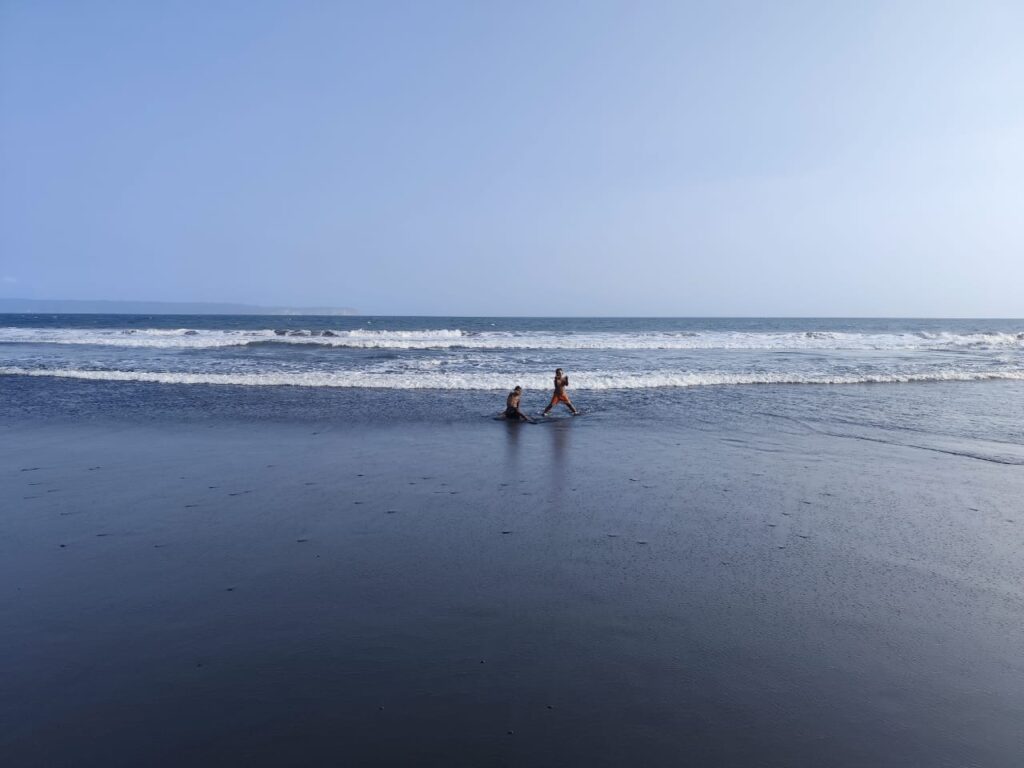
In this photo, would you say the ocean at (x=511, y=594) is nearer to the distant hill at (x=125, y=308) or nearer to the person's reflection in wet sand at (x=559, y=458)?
the person's reflection in wet sand at (x=559, y=458)

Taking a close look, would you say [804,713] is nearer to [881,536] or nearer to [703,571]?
[703,571]

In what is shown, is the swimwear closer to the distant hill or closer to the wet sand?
the wet sand

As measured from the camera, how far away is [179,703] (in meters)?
3.51

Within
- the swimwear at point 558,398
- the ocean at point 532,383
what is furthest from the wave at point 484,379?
the swimwear at point 558,398

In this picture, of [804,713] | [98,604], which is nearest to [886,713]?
[804,713]

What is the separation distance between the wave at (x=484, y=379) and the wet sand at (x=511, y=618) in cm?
1056

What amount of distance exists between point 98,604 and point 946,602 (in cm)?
626

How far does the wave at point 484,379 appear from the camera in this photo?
765 inches

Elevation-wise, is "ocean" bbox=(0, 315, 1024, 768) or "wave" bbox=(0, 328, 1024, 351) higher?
"wave" bbox=(0, 328, 1024, 351)

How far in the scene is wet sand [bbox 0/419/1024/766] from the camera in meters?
3.27

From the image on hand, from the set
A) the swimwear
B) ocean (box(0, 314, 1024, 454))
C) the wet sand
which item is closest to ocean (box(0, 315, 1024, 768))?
the wet sand

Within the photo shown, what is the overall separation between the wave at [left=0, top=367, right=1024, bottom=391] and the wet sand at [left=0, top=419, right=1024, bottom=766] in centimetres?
1056

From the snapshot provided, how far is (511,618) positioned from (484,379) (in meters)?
16.1

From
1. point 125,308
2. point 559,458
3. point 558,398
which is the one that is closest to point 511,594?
point 559,458
